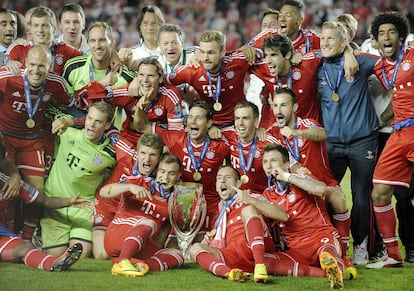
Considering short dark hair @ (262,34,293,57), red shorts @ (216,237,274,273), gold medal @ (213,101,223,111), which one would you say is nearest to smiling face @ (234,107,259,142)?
gold medal @ (213,101,223,111)

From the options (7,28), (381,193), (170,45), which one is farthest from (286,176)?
(7,28)

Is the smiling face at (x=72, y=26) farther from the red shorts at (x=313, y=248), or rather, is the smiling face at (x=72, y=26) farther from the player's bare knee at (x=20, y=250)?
the red shorts at (x=313, y=248)

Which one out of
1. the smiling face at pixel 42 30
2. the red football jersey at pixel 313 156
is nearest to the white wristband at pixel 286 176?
the red football jersey at pixel 313 156

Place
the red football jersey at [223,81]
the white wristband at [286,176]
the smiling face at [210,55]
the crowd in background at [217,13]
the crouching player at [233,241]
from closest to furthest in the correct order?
the crouching player at [233,241], the white wristband at [286,176], the smiling face at [210,55], the red football jersey at [223,81], the crowd in background at [217,13]

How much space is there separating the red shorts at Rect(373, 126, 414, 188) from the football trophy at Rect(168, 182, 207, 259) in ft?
3.92

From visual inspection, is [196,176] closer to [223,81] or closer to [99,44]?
[223,81]

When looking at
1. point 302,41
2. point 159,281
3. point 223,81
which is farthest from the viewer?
point 302,41

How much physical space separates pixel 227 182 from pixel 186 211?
39 centimetres

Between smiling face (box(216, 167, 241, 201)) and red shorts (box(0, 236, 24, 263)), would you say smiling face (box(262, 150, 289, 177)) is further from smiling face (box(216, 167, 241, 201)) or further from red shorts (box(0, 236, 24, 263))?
red shorts (box(0, 236, 24, 263))

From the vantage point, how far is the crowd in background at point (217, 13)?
1539 centimetres

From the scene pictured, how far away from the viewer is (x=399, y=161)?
568 cm

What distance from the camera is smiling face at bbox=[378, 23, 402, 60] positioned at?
5.75 meters

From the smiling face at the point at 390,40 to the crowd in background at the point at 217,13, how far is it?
31.3ft

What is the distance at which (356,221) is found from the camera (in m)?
6.02
